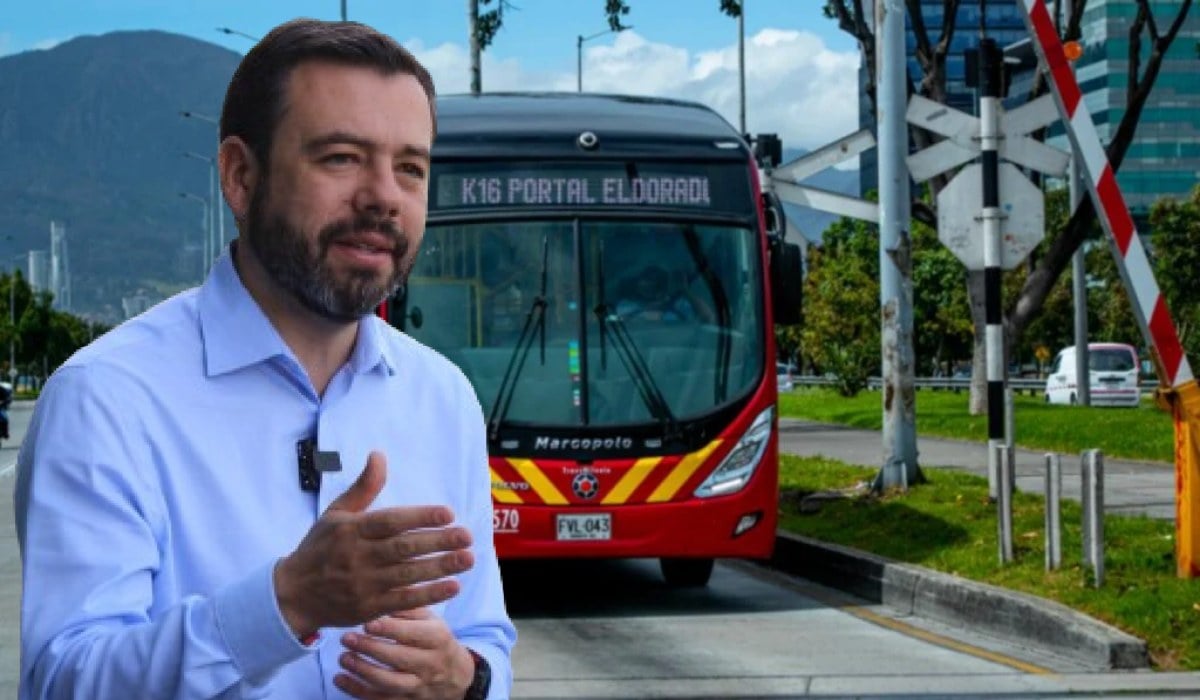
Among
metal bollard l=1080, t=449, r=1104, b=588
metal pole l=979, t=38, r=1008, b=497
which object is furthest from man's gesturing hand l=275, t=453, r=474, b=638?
metal pole l=979, t=38, r=1008, b=497

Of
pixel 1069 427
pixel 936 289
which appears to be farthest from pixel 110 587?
pixel 936 289

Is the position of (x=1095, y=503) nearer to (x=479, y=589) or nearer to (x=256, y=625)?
(x=479, y=589)

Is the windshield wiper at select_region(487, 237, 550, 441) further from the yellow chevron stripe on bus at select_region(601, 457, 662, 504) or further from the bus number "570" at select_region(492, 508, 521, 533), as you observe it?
the yellow chevron stripe on bus at select_region(601, 457, 662, 504)

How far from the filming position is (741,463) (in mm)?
13969

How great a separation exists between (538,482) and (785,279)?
216 centimetres

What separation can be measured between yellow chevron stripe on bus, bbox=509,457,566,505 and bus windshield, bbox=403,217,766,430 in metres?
0.40

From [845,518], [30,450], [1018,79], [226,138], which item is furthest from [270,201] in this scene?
[1018,79]

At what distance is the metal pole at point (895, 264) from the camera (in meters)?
18.6

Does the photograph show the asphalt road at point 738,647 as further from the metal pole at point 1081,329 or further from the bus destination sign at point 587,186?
the metal pole at point 1081,329

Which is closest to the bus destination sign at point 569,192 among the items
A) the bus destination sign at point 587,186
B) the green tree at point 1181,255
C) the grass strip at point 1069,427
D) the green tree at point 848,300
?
the bus destination sign at point 587,186

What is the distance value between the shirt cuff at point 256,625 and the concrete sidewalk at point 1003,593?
8.01 meters

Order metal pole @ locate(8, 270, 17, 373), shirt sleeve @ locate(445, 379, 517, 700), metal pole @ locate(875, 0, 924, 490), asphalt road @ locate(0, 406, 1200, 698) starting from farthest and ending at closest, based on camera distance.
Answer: metal pole @ locate(8, 270, 17, 373) < metal pole @ locate(875, 0, 924, 490) < asphalt road @ locate(0, 406, 1200, 698) < shirt sleeve @ locate(445, 379, 517, 700)

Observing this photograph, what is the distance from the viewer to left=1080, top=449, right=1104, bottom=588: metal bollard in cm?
1184

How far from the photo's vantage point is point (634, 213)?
14242 mm
